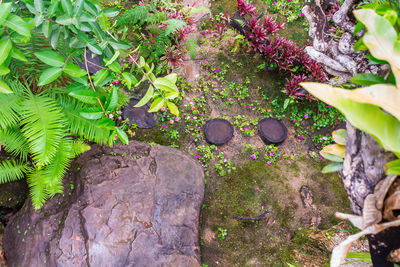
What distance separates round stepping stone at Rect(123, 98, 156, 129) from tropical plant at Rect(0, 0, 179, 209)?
0.53m

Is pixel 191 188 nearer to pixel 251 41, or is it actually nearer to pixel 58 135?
pixel 58 135

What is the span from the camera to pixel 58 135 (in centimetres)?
219

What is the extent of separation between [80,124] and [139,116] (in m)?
1.03

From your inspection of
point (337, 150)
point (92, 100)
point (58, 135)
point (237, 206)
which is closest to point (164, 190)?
point (237, 206)

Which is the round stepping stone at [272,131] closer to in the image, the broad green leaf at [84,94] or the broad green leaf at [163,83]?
the broad green leaf at [163,83]

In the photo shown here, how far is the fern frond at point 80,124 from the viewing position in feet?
7.76

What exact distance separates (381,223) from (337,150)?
362 mm

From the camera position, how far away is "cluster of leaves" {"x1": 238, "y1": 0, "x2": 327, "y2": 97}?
348cm

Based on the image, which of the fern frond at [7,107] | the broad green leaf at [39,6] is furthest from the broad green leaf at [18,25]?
the fern frond at [7,107]

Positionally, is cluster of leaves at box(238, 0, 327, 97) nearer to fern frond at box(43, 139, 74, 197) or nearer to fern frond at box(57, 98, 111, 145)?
fern frond at box(57, 98, 111, 145)

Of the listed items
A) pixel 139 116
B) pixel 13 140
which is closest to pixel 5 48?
pixel 13 140

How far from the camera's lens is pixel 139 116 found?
337cm

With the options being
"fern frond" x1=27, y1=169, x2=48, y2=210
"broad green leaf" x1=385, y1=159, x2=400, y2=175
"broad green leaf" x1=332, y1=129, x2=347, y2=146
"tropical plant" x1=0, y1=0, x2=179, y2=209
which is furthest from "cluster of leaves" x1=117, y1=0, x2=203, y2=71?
"broad green leaf" x1=385, y1=159, x2=400, y2=175

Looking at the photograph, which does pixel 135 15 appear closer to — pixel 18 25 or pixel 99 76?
pixel 99 76
